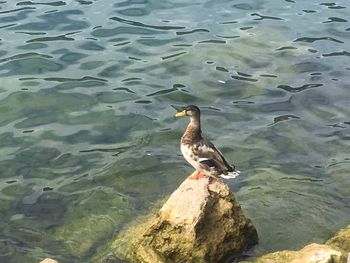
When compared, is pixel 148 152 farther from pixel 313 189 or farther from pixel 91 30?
pixel 91 30

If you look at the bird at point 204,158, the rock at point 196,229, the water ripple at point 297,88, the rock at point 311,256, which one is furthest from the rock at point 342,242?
the water ripple at point 297,88

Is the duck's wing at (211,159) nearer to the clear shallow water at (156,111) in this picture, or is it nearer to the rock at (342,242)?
the clear shallow water at (156,111)

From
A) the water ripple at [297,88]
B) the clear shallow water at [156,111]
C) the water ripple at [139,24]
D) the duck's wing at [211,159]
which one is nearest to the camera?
the duck's wing at [211,159]

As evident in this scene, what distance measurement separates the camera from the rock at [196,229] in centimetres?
799

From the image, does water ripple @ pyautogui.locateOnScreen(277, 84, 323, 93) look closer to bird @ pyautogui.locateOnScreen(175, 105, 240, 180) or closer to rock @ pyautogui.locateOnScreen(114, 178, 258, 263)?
bird @ pyautogui.locateOnScreen(175, 105, 240, 180)

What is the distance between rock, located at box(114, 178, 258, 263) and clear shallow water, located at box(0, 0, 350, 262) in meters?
0.78

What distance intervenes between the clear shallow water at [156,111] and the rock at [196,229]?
782 mm

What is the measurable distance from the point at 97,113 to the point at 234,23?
20.7ft

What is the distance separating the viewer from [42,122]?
1270 centimetres

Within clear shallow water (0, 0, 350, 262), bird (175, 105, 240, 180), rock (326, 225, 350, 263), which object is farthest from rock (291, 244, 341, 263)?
bird (175, 105, 240, 180)

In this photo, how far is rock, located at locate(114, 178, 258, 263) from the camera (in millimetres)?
7992

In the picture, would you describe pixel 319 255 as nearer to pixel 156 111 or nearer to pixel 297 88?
pixel 156 111

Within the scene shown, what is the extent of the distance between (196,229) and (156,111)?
558 cm

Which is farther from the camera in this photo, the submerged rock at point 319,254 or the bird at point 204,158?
the bird at point 204,158
